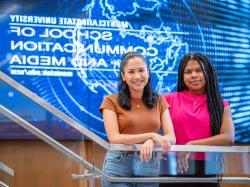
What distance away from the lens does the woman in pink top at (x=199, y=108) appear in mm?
2143

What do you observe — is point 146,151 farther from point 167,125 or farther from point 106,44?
point 106,44

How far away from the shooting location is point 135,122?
2031 millimetres

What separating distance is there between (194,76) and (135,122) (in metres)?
0.40

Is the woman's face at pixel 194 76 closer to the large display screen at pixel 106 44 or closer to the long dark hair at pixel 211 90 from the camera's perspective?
the long dark hair at pixel 211 90

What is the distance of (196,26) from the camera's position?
16.0 ft

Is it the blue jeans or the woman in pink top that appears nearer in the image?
the blue jeans

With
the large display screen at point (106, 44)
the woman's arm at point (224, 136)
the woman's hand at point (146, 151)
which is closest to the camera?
the woman's hand at point (146, 151)

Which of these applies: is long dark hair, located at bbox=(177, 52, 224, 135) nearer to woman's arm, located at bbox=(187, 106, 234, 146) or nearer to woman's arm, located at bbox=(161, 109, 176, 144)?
woman's arm, located at bbox=(187, 106, 234, 146)

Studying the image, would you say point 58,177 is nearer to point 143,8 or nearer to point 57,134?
point 57,134

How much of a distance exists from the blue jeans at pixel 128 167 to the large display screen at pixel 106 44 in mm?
2481

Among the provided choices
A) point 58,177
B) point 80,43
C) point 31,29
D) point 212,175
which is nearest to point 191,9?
point 80,43

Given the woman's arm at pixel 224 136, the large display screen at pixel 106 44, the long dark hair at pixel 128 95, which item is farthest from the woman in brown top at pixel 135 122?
the large display screen at pixel 106 44

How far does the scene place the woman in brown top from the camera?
1796 millimetres

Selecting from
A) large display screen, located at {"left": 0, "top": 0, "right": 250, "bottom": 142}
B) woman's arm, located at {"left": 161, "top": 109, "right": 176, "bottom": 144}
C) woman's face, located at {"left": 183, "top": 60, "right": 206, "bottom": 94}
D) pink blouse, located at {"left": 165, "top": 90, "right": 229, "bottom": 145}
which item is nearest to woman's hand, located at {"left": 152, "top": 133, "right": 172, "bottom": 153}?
woman's arm, located at {"left": 161, "top": 109, "right": 176, "bottom": 144}
